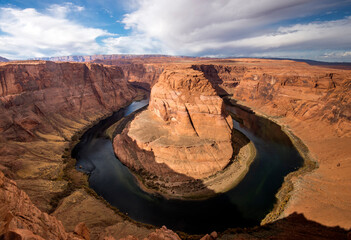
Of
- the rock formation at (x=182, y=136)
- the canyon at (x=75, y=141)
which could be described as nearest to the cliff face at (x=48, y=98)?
the canyon at (x=75, y=141)

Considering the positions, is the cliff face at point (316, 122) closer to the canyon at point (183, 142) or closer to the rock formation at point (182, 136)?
the canyon at point (183, 142)

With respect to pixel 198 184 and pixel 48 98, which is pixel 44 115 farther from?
pixel 198 184

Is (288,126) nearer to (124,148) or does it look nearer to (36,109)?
(124,148)

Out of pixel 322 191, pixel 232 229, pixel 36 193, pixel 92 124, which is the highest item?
pixel 92 124

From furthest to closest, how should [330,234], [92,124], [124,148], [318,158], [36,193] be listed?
[92,124] → [124,148] → [318,158] → [36,193] → [330,234]

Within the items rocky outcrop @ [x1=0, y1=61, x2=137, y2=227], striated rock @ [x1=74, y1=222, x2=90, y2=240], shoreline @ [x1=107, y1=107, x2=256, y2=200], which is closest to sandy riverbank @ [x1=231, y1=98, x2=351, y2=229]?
shoreline @ [x1=107, y1=107, x2=256, y2=200]

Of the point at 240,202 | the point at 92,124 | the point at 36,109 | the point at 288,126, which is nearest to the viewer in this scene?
the point at 240,202

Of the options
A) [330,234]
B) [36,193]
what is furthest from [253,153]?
[36,193]
